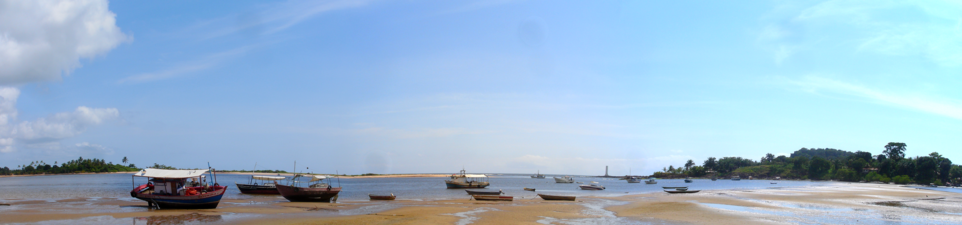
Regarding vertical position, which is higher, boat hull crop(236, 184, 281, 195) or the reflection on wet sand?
the reflection on wet sand

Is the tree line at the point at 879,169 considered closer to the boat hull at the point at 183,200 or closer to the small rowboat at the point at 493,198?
the small rowboat at the point at 493,198

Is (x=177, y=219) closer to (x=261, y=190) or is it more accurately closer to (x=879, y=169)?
(x=261, y=190)

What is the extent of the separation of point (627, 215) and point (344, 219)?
16253 mm

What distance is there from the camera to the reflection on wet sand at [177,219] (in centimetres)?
2266

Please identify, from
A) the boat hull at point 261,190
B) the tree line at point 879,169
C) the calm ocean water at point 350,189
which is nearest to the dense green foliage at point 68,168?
the calm ocean water at point 350,189

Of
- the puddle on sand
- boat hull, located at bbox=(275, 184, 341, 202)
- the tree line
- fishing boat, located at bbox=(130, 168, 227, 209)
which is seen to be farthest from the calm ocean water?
the tree line

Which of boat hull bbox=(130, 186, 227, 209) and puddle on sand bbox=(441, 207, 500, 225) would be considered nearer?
puddle on sand bbox=(441, 207, 500, 225)

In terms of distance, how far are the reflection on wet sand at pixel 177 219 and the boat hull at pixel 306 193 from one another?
11.4 m

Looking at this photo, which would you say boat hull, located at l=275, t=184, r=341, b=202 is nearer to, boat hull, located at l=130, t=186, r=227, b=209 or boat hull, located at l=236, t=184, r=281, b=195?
boat hull, located at l=130, t=186, r=227, b=209

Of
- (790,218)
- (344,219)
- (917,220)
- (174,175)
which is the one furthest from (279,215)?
(917,220)

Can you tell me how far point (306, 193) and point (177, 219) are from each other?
44.0 ft

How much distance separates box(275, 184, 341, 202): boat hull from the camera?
37.1 metres

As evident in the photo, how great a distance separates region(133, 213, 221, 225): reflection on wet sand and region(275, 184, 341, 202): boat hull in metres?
11.4

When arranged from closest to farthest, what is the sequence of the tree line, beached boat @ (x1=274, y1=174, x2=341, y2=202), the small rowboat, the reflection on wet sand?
1. the reflection on wet sand
2. beached boat @ (x1=274, y1=174, x2=341, y2=202)
3. the small rowboat
4. the tree line
